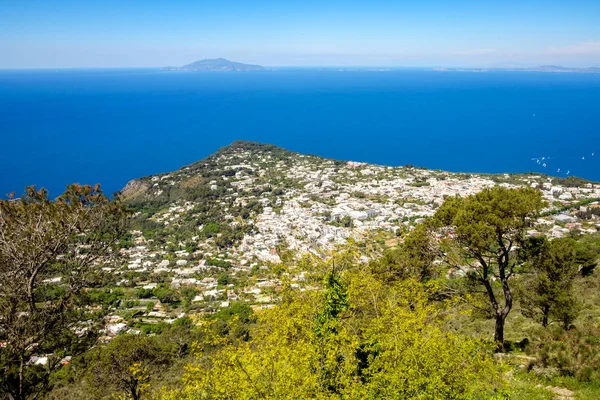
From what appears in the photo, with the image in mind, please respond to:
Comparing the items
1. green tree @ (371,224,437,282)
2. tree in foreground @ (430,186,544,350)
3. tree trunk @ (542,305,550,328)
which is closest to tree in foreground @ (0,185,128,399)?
green tree @ (371,224,437,282)

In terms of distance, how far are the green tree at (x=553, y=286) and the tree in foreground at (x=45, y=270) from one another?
537 inches

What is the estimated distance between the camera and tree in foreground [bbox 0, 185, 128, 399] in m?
8.23

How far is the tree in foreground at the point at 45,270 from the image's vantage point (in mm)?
8234

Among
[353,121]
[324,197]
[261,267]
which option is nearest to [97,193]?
[261,267]

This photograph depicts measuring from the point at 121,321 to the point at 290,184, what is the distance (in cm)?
3823

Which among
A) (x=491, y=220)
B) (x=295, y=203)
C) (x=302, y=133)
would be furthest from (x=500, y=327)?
(x=302, y=133)

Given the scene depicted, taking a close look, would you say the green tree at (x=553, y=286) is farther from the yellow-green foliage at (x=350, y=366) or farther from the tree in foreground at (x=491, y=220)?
the yellow-green foliage at (x=350, y=366)

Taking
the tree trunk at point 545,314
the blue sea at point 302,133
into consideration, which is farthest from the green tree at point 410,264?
the blue sea at point 302,133

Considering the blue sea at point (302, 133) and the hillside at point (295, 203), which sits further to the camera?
the blue sea at point (302, 133)

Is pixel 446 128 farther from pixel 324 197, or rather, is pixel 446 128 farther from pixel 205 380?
pixel 205 380

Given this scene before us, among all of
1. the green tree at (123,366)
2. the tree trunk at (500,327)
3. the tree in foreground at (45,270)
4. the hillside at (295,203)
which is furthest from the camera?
the hillside at (295,203)

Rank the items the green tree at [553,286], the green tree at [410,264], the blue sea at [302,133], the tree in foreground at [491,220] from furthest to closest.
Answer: the blue sea at [302,133]
the green tree at [410,264]
the green tree at [553,286]
the tree in foreground at [491,220]

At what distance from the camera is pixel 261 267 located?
3900 centimetres

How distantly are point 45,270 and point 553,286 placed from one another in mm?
15620
